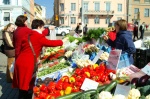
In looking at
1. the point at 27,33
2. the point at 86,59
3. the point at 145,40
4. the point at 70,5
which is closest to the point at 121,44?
the point at 86,59

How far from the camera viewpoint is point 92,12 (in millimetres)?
62906

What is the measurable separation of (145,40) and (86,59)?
2.76 m

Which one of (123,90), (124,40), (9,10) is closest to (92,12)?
(9,10)

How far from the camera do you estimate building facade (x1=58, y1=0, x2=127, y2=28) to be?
2431 inches

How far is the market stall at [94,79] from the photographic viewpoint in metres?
3.28

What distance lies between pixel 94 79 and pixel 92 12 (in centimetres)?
5927

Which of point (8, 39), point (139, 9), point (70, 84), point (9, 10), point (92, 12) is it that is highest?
point (139, 9)

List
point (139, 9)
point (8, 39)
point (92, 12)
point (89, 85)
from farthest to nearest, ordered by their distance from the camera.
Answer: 1. point (139, 9)
2. point (92, 12)
3. point (8, 39)
4. point (89, 85)

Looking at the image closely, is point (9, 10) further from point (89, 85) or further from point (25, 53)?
point (89, 85)

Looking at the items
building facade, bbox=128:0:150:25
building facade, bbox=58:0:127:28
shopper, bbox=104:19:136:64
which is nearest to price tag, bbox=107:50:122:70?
shopper, bbox=104:19:136:64

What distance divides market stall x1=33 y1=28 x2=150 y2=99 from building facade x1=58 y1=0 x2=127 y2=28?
183 feet

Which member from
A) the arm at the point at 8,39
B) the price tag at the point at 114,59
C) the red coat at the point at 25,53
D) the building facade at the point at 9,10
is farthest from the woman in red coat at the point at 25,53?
the building facade at the point at 9,10

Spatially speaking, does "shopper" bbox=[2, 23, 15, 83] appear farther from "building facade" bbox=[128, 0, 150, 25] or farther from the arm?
"building facade" bbox=[128, 0, 150, 25]

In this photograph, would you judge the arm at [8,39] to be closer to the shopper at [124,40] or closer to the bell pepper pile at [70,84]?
the shopper at [124,40]
